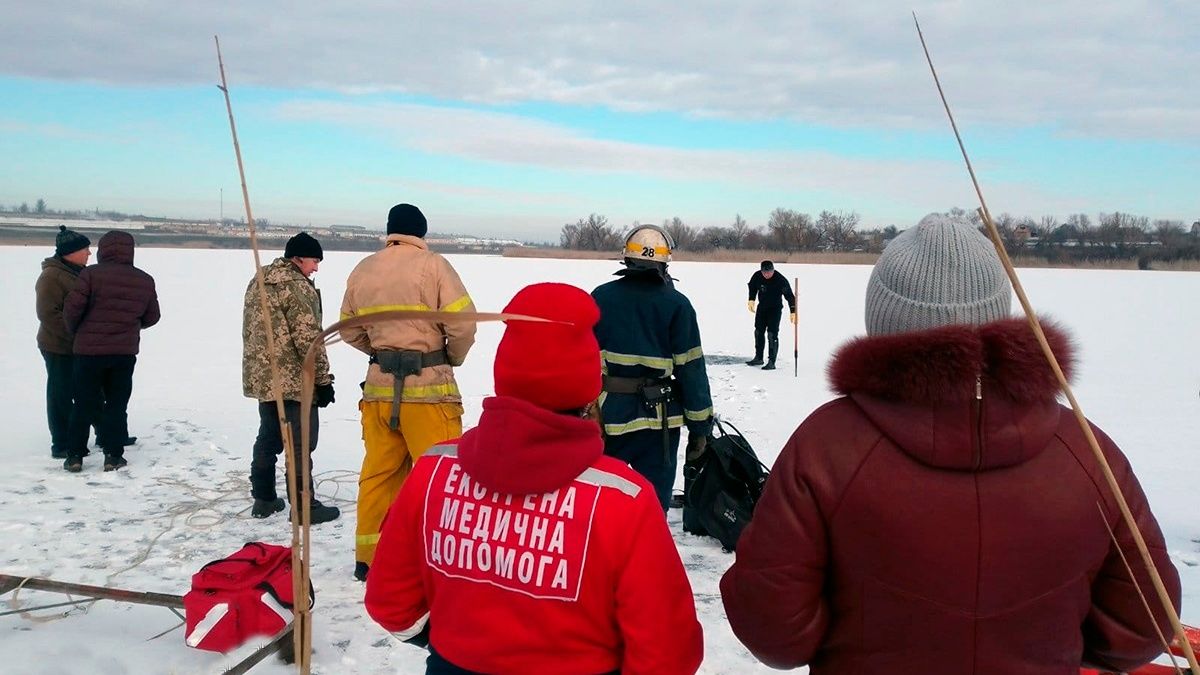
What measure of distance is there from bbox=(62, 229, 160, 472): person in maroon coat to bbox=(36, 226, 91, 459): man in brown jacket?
9.6 inches

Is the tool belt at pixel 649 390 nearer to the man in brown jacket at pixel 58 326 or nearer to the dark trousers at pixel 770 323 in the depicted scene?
the man in brown jacket at pixel 58 326

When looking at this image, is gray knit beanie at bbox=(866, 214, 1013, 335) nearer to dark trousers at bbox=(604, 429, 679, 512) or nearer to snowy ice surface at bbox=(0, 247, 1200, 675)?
snowy ice surface at bbox=(0, 247, 1200, 675)

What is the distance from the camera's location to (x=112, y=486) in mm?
5711

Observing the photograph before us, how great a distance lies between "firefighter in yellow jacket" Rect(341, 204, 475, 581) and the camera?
3953 mm

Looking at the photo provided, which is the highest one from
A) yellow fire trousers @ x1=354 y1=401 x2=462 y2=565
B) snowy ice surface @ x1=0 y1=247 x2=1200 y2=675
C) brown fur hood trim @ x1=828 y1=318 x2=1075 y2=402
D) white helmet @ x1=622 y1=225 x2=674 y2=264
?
white helmet @ x1=622 y1=225 x2=674 y2=264

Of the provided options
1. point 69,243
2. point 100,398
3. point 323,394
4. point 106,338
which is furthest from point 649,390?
point 69,243

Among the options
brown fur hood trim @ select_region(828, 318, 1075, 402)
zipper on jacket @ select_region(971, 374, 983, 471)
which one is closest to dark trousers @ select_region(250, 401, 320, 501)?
brown fur hood trim @ select_region(828, 318, 1075, 402)

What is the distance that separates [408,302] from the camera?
154 inches

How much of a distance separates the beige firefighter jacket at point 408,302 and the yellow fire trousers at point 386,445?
0.07 meters

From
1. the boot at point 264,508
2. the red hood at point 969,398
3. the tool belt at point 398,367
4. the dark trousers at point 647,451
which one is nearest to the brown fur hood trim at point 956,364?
the red hood at point 969,398

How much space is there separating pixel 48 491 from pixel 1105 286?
3067 cm

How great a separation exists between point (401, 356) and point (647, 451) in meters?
1.32

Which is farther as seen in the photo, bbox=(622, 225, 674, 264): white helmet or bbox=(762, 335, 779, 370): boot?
bbox=(762, 335, 779, 370): boot

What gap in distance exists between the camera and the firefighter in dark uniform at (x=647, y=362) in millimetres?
3912
